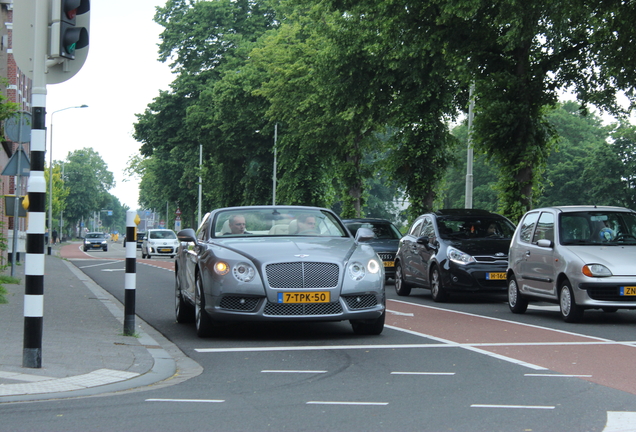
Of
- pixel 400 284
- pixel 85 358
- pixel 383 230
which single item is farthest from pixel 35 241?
pixel 383 230

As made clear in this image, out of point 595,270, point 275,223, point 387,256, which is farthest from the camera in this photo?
point 387,256

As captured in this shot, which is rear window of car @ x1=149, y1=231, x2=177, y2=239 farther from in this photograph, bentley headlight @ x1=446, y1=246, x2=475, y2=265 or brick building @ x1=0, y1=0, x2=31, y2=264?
bentley headlight @ x1=446, y1=246, x2=475, y2=265

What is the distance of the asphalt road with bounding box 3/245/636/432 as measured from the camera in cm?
559

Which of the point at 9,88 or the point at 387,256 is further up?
the point at 9,88

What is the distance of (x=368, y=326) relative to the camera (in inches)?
416

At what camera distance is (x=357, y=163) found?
4131cm

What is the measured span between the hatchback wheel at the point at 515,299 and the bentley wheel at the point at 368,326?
4.36 m

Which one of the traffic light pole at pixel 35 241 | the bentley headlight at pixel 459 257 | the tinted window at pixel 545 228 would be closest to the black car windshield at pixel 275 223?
the tinted window at pixel 545 228

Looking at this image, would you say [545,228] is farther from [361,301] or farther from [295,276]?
[295,276]

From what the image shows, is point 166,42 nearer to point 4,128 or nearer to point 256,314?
point 4,128

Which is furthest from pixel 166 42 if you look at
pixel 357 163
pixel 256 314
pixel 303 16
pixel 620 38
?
pixel 256 314

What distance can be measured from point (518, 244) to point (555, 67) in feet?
30.8

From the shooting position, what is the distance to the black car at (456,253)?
1638cm

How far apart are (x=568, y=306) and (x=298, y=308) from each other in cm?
467
